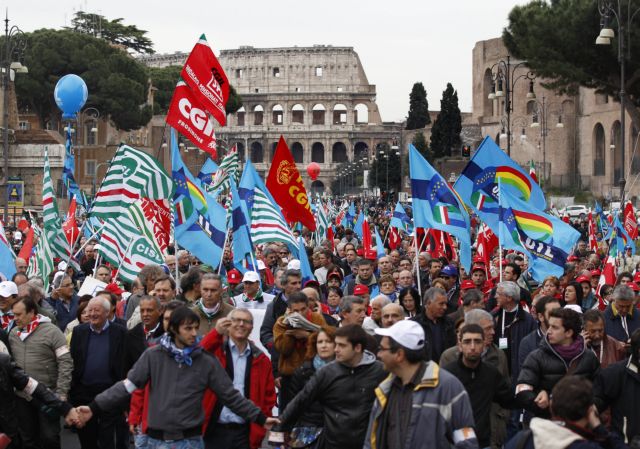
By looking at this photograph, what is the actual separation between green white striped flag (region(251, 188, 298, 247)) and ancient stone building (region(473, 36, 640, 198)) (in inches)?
1849

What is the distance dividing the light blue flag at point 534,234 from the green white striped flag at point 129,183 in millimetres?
3186

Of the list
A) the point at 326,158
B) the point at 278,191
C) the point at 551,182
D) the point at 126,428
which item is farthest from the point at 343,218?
the point at 326,158

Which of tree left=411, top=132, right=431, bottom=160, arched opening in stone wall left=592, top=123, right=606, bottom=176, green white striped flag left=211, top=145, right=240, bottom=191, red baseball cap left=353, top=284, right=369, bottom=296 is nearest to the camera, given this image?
red baseball cap left=353, top=284, right=369, bottom=296

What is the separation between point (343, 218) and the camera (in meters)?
34.8

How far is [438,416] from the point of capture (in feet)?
17.8

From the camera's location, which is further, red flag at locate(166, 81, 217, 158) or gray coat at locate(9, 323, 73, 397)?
red flag at locate(166, 81, 217, 158)

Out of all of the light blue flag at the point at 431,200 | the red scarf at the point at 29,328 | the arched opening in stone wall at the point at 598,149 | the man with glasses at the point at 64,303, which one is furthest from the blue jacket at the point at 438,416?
the arched opening in stone wall at the point at 598,149

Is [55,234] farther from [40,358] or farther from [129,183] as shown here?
[40,358]

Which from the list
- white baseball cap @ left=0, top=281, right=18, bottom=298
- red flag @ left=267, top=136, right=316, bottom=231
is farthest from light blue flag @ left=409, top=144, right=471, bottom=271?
white baseball cap @ left=0, top=281, right=18, bottom=298

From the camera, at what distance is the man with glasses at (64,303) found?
10.8 m

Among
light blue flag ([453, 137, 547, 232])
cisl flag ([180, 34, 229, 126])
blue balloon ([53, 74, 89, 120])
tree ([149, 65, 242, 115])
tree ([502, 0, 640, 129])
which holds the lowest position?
light blue flag ([453, 137, 547, 232])

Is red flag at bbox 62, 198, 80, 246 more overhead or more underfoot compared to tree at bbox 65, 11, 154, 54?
more underfoot

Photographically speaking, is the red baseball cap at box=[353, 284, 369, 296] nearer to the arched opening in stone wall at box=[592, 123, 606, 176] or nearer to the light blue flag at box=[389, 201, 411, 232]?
the light blue flag at box=[389, 201, 411, 232]

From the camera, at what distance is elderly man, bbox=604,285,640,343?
355 inches
